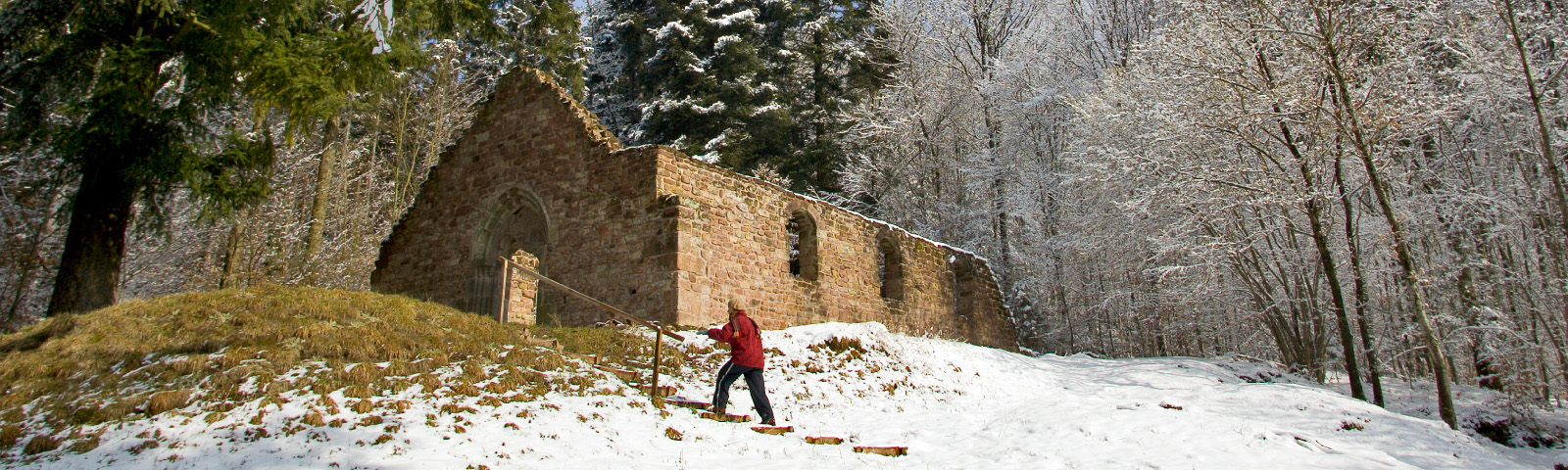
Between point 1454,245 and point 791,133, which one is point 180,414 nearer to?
point 1454,245

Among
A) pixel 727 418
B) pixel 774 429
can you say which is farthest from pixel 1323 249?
pixel 727 418

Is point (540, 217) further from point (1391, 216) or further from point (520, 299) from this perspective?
point (1391, 216)

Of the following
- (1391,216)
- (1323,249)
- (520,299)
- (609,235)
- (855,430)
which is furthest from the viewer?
(609,235)

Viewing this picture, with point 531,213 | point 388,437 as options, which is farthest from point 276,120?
point 388,437

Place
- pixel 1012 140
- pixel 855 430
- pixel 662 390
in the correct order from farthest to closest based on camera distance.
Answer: pixel 1012 140, pixel 662 390, pixel 855 430

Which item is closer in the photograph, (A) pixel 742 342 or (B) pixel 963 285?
(A) pixel 742 342

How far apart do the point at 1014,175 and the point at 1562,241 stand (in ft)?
39.6

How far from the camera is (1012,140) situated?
24562 mm

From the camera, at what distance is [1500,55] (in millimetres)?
13109

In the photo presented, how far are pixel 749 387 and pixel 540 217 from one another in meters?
7.28

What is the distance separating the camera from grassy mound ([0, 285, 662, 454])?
6422 millimetres

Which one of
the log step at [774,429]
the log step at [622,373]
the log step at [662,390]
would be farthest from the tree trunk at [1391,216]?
the log step at [622,373]

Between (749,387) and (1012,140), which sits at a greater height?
(1012,140)

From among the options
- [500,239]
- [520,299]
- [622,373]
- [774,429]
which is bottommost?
[774,429]
